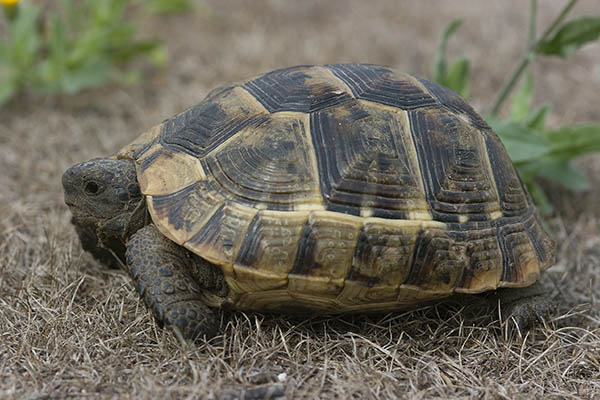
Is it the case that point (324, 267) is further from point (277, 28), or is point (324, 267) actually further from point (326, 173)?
point (277, 28)

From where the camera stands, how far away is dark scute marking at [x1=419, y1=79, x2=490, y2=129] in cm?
310

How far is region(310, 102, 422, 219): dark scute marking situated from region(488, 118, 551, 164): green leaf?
3.61 feet

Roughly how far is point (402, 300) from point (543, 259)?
2.79ft

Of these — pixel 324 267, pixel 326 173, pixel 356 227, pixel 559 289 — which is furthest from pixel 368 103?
pixel 559 289

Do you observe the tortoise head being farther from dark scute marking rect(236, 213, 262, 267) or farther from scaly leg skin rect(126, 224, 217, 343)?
dark scute marking rect(236, 213, 262, 267)

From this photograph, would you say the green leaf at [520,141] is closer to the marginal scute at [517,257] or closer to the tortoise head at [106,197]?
the marginal scute at [517,257]

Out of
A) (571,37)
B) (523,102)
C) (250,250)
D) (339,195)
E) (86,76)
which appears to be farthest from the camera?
(86,76)

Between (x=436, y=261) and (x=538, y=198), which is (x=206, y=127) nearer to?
(x=436, y=261)

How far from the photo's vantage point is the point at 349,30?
22.3 ft

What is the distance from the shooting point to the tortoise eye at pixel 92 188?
2.90 meters

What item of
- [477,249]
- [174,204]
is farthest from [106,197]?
[477,249]

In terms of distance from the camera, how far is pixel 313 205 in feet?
8.61

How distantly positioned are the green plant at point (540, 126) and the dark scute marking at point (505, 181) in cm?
46

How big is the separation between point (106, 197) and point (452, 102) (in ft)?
6.32
